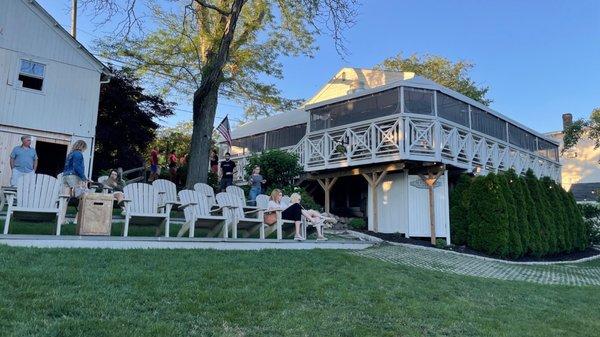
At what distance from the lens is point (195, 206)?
26.7 feet

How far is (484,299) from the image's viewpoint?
6051 millimetres

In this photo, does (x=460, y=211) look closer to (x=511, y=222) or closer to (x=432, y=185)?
(x=432, y=185)

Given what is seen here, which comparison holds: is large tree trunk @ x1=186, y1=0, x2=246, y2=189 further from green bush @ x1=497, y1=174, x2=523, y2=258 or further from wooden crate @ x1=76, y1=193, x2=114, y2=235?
green bush @ x1=497, y1=174, x2=523, y2=258

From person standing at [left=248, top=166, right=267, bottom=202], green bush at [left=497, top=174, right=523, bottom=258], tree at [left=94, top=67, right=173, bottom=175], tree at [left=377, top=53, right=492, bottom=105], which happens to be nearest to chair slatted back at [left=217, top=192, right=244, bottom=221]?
person standing at [left=248, top=166, right=267, bottom=202]

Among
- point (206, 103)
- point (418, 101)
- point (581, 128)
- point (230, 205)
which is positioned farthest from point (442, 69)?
point (230, 205)

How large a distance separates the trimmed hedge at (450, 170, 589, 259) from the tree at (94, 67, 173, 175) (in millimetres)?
11571

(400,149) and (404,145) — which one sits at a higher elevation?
(404,145)

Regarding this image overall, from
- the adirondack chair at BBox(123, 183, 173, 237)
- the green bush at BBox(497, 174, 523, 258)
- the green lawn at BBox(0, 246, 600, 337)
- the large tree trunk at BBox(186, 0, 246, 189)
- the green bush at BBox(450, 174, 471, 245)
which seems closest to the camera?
the green lawn at BBox(0, 246, 600, 337)

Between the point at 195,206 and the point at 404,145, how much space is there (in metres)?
7.01

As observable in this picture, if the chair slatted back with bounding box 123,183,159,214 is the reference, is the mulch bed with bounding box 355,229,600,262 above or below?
Answer: below

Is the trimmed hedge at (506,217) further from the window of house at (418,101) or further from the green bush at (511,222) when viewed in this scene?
the window of house at (418,101)

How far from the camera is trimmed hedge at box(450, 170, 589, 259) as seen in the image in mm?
13117

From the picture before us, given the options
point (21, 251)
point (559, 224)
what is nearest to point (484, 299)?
point (21, 251)

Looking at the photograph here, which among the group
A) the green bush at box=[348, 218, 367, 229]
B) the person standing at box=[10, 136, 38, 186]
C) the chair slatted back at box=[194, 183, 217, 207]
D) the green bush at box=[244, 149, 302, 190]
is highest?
the green bush at box=[244, 149, 302, 190]
